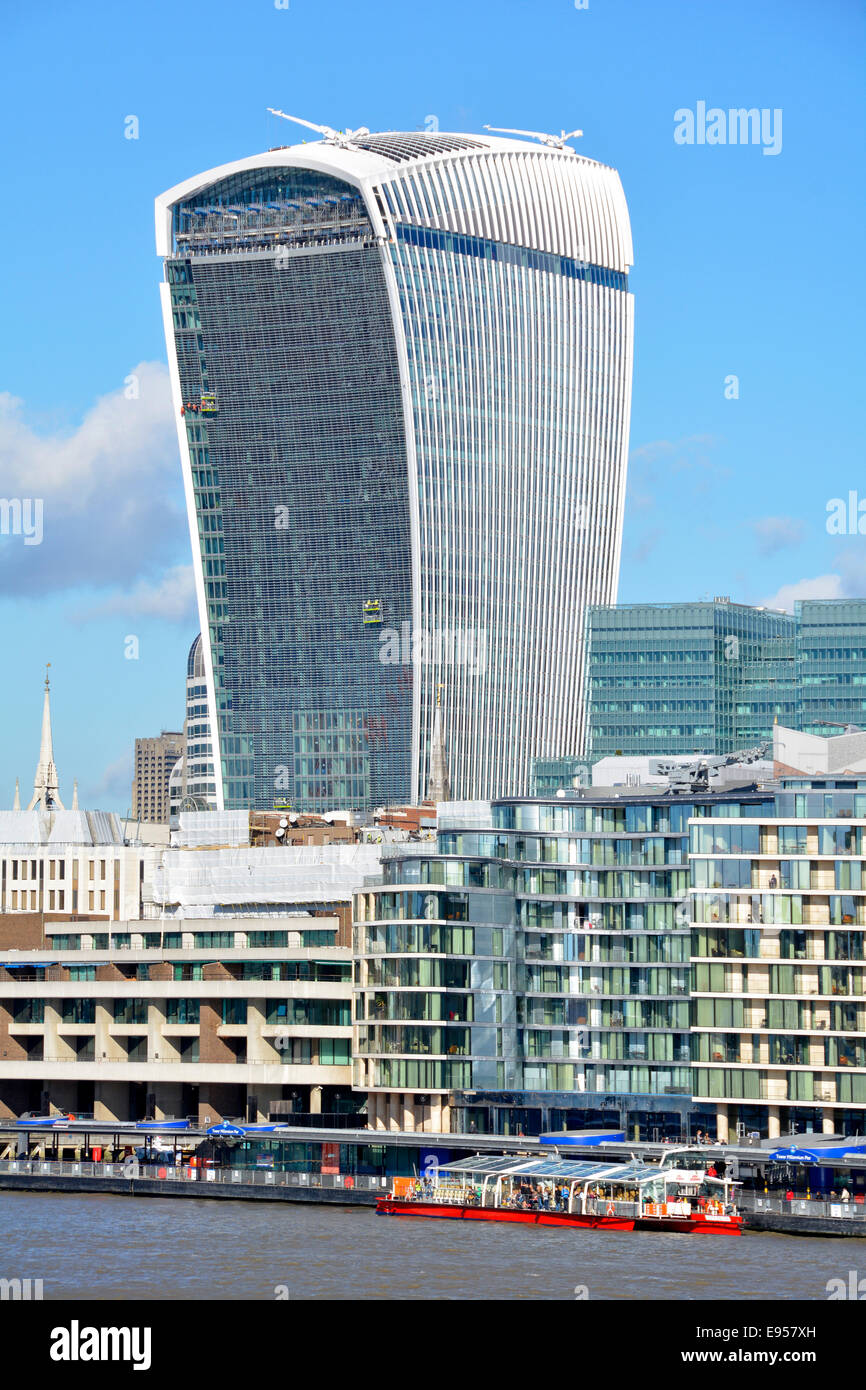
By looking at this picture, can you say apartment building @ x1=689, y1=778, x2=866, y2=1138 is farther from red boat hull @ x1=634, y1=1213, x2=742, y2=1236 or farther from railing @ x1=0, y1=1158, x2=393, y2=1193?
railing @ x1=0, y1=1158, x2=393, y2=1193

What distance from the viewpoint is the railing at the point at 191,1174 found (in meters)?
162

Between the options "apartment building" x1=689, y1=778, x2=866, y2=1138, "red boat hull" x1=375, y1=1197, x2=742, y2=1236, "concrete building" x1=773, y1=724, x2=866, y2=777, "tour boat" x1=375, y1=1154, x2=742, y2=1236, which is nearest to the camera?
"red boat hull" x1=375, y1=1197, x2=742, y2=1236

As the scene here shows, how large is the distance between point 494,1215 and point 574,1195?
486cm

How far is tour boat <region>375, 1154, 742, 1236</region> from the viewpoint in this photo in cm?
14212

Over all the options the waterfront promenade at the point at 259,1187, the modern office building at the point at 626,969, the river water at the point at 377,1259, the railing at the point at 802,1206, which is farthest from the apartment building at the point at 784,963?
the river water at the point at 377,1259

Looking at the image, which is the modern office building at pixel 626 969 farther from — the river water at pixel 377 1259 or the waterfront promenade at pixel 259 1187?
the river water at pixel 377 1259

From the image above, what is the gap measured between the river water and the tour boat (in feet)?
7.71

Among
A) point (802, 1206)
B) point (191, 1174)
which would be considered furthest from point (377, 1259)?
point (191, 1174)

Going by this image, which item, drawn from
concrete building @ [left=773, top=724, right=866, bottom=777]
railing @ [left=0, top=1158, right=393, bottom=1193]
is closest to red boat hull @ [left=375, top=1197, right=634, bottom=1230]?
railing @ [left=0, top=1158, right=393, bottom=1193]

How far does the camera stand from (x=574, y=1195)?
145750 mm

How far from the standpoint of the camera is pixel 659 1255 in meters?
127

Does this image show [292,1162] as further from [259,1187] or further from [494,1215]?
[494,1215]
